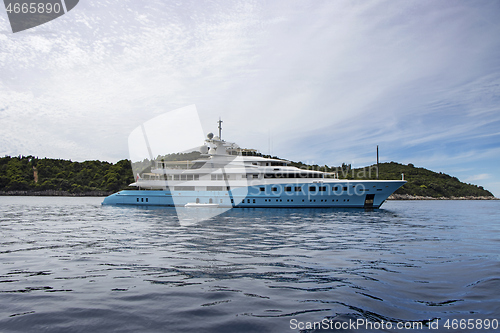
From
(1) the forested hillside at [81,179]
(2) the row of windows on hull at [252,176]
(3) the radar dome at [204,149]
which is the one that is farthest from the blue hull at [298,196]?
(1) the forested hillside at [81,179]

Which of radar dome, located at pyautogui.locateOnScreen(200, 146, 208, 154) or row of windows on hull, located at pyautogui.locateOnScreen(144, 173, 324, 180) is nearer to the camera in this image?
row of windows on hull, located at pyautogui.locateOnScreen(144, 173, 324, 180)

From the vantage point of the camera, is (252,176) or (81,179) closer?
(252,176)

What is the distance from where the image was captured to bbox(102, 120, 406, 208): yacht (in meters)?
33.1

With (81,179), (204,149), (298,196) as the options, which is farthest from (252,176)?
(81,179)

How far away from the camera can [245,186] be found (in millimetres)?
35625

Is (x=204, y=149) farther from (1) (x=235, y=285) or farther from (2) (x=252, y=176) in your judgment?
(1) (x=235, y=285)

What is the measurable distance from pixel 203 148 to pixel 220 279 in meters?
36.7

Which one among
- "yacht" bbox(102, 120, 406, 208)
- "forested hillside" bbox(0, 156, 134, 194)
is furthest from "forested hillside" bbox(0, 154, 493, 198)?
"yacht" bbox(102, 120, 406, 208)

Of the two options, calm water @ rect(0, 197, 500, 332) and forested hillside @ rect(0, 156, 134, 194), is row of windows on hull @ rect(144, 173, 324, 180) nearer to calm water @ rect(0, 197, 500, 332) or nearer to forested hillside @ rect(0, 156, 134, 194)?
calm water @ rect(0, 197, 500, 332)

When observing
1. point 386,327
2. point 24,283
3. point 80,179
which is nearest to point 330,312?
point 386,327

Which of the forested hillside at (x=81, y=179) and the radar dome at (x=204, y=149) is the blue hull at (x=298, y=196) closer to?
the radar dome at (x=204, y=149)

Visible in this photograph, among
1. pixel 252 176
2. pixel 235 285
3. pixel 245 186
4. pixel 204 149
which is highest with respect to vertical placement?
pixel 204 149

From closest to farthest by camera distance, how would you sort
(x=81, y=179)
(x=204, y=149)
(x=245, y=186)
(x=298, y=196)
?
1. (x=298, y=196)
2. (x=245, y=186)
3. (x=204, y=149)
4. (x=81, y=179)

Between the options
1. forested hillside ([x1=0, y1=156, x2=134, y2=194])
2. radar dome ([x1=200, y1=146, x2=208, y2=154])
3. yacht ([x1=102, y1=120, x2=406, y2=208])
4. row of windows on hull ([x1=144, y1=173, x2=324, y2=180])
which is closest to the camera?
yacht ([x1=102, y1=120, x2=406, y2=208])
